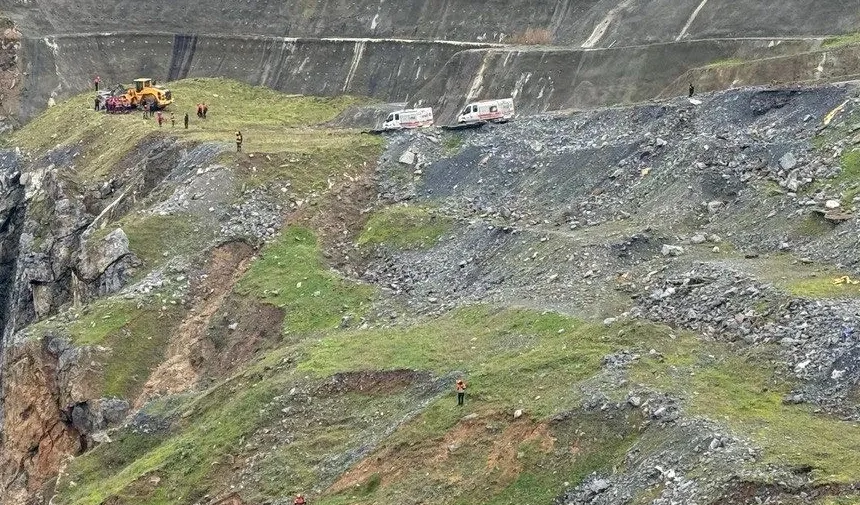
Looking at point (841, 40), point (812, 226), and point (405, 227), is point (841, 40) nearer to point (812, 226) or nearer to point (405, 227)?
point (812, 226)

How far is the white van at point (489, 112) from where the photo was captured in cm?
4769

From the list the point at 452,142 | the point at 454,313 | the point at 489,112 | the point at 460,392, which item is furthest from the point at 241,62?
the point at 460,392

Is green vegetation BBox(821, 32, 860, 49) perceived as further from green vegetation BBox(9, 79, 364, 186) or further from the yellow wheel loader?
the yellow wheel loader

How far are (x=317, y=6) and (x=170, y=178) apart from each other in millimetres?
25690

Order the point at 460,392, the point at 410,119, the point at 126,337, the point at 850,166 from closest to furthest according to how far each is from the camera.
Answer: the point at 460,392, the point at 850,166, the point at 126,337, the point at 410,119

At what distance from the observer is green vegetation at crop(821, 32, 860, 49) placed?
43.8 meters

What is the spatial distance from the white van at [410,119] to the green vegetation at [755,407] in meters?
23.7

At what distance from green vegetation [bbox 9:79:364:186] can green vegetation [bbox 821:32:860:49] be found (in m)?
18.7

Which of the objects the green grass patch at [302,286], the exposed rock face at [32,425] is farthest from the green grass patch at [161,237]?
the exposed rock face at [32,425]

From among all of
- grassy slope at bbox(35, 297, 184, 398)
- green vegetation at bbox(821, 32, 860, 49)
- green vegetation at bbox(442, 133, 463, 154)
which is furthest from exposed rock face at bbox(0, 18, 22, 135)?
green vegetation at bbox(821, 32, 860, 49)

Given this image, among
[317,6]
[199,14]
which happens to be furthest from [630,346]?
[199,14]

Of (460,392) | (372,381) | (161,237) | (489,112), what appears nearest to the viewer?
(460,392)

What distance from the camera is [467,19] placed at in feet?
206

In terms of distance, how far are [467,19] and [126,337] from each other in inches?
1179
